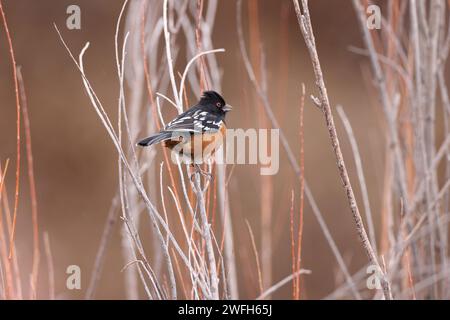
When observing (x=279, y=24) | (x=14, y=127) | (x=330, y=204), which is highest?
(x=279, y=24)

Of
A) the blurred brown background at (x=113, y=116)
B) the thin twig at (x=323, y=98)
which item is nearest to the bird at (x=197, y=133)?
the thin twig at (x=323, y=98)

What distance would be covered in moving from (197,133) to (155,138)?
39cm

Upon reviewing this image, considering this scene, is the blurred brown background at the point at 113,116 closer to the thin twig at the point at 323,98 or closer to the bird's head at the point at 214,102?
the bird's head at the point at 214,102

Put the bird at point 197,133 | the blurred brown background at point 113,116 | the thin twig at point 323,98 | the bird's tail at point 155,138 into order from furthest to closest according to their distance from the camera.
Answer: the blurred brown background at point 113,116, the bird at point 197,133, the bird's tail at point 155,138, the thin twig at point 323,98

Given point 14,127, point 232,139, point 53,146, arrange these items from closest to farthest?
point 232,139
point 14,127
point 53,146

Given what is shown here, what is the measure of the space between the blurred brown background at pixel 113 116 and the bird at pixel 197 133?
3933 millimetres

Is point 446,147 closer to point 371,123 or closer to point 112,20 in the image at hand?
point 371,123

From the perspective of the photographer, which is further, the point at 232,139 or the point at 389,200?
the point at 232,139

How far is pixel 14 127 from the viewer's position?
22.9 feet

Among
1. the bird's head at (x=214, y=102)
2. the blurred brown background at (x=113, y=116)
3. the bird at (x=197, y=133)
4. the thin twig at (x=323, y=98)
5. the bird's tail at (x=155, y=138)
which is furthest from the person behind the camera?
the blurred brown background at (x=113, y=116)

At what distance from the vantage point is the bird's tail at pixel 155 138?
240 centimetres
